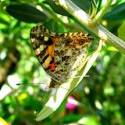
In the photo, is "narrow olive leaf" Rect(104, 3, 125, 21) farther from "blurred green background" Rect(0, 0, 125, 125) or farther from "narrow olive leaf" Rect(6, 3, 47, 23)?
"narrow olive leaf" Rect(6, 3, 47, 23)

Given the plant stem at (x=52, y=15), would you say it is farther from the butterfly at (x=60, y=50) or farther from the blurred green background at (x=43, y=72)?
the butterfly at (x=60, y=50)

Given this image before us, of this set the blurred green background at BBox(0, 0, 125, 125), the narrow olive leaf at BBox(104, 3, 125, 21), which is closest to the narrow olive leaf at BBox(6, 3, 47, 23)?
the blurred green background at BBox(0, 0, 125, 125)

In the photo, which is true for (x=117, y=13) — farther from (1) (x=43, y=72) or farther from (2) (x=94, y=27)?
(1) (x=43, y=72)

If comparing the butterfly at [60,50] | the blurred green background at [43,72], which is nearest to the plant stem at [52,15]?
the blurred green background at [43,72]

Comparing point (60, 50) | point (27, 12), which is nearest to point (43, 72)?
point (27, 12)

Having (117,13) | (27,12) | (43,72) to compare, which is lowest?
(43,72)

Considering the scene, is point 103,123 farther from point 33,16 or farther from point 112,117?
point 33,16

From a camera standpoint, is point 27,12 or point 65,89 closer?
point 65,89

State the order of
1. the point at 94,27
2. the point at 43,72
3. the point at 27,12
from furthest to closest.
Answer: the point at 43,72
the point at 27,12
the point at 94,27
